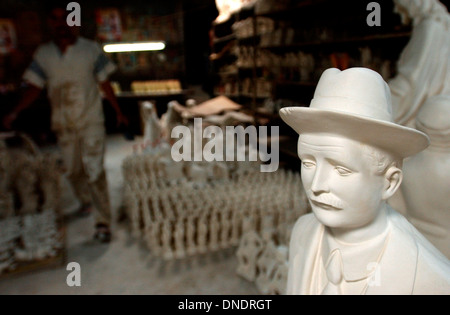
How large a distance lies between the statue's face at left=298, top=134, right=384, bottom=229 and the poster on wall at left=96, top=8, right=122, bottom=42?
676 cm

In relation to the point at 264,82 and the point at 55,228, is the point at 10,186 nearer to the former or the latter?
the point at 55,228

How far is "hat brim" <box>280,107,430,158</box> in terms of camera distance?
81cm

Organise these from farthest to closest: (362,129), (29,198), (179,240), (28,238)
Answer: (29,198)
(28,238)
(179,240)
(362,129)

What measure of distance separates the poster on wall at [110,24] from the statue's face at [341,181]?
22.2 ft

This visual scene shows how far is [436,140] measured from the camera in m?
1.47

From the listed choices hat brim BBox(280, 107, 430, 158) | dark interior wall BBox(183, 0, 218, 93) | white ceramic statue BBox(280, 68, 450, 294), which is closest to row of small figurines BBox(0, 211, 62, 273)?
white ceramic statue BBox(280, 68, 450, 294)

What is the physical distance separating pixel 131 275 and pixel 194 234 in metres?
0.60

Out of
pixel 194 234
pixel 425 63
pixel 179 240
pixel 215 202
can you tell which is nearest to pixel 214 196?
pixel 215 202

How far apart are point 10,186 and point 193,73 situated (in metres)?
3.97

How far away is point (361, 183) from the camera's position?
89cm

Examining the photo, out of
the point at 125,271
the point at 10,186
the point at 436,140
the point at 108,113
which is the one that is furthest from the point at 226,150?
the point at 436,140

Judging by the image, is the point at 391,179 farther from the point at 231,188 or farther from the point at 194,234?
the point at 231,188

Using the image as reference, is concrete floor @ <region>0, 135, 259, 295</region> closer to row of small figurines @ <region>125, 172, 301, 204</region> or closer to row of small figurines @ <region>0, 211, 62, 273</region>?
row of small figurines @ <region>0, 211, 62, 273</region>

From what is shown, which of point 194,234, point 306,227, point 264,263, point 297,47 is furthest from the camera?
point 297,47
